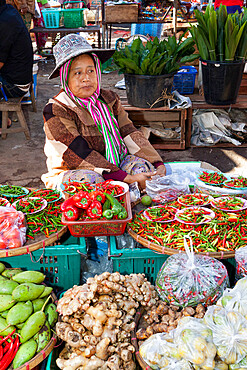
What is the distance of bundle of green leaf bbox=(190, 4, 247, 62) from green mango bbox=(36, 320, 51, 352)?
3820mm

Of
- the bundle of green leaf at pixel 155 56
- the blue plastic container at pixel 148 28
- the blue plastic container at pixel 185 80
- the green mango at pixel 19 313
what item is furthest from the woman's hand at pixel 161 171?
the blue plastic container at pixel 148 28

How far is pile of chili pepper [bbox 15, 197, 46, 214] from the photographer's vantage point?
A: 2309 mm

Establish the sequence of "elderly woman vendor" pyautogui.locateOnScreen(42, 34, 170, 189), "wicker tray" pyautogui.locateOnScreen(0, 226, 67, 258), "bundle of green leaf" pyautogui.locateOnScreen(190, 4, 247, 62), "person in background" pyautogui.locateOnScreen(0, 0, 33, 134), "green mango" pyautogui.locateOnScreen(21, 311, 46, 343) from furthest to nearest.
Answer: "person in background" pyautogui.locateOnScreen(0, 0, 33, 134)
"bundle of green leaf" pyautogui.locateOnScreen(190, 4, 247, 62)
"elderly woman vendor" pyautogui.locateOnScreen(42, 34, 170, 189)
"wicker tray" pyautogui.locateOnScreen(0, 226, 67, 258)
"green mango" pyautogui.locateOnScreen(21, 311, 46, 343)

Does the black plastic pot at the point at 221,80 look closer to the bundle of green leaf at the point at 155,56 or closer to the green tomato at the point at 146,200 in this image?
the bundle of green leaf at the point at 155,56

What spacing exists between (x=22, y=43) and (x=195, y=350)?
505 centimetres

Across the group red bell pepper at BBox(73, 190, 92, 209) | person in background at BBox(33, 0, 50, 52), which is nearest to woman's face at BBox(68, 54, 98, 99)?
red bell pepper at BBox(73, 190, 92, 209)

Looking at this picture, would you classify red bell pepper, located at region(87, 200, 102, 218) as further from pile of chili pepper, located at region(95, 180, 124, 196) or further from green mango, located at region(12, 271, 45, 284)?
green mango, located at region(12, 271, 45, 284)

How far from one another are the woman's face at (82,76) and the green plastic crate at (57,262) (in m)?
1.26

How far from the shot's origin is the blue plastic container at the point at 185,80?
5137 millimetres

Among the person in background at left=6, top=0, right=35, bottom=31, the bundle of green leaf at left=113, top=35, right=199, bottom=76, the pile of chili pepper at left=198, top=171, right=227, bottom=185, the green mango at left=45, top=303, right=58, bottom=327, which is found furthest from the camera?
the person in background at left=6, top=0, right=35, bottom=31

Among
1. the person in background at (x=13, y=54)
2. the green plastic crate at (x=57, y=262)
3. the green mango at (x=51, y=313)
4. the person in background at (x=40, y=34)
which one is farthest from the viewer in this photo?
the person in background at (x=40, y=34)

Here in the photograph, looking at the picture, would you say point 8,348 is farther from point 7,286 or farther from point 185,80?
point 185,80

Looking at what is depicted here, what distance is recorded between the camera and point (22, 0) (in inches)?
322

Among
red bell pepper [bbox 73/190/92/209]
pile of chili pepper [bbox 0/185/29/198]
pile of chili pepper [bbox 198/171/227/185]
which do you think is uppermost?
red bell pepper [bbox 73/190/92/209]
